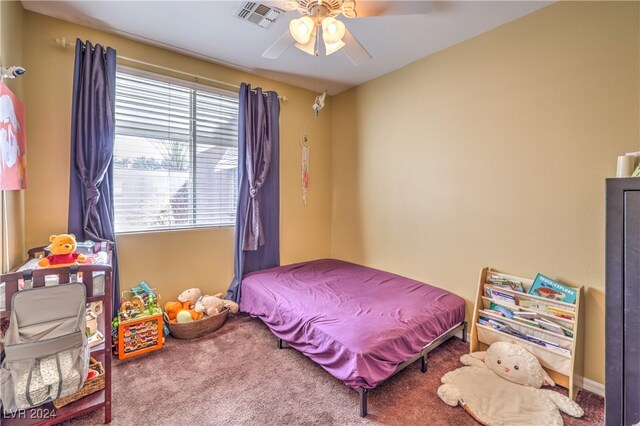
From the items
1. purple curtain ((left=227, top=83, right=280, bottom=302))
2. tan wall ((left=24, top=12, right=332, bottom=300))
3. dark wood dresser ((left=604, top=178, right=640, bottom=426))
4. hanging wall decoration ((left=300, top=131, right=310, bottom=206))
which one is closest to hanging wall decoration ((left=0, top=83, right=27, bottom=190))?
tan wall ((left=24, top=12, right=332, bottom=300))

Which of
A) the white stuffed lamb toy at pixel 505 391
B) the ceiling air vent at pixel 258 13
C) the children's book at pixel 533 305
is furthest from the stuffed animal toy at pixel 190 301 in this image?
the children's book at pixel 533 305

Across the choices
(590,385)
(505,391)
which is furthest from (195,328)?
(590,385)

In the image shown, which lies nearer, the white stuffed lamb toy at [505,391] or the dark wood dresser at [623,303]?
the dark wood dresser at [623,303]

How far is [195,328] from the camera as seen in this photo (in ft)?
8.07

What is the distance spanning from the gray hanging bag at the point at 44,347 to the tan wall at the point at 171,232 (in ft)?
3.74

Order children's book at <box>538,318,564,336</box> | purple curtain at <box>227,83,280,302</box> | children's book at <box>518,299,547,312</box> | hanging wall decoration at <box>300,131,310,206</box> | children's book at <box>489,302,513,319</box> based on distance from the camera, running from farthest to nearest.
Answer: hanging wall decoration at <box>300,131,310,206</box> < purple curtain at <box>227,83,280,302</box> < children's book at <box>489,302,513,319</box> < children's book at <box>518,299,547,312</box> < children's book at <box>538,318,564,336</box>

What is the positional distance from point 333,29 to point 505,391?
2.40m

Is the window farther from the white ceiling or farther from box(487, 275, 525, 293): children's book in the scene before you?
box(487, 275, 525, 293): children's book

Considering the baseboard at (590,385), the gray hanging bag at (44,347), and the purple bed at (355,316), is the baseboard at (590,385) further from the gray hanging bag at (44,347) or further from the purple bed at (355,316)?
the gray hanging bag at (44,347)

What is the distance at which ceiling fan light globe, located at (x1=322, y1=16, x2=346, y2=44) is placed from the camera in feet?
5.23

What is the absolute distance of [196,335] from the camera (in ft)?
8.12

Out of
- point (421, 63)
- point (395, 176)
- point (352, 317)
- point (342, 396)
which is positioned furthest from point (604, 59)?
point (342, 396)

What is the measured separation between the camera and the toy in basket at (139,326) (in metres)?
2.13

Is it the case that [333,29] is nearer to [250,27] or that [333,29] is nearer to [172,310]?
[250,27]
